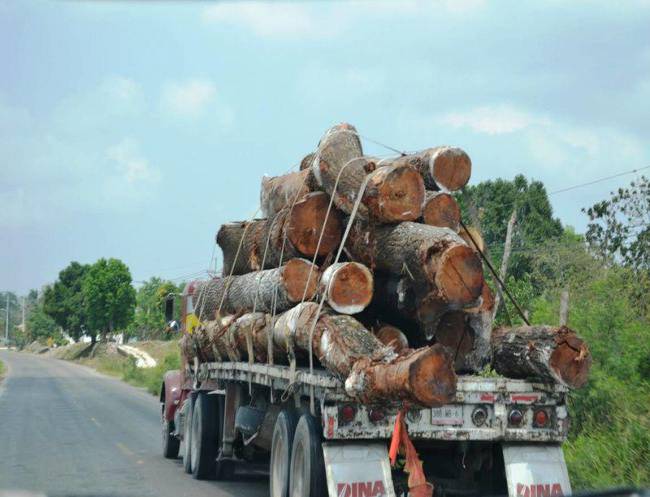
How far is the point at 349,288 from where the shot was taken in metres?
8.95

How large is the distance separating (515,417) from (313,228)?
8.39ft

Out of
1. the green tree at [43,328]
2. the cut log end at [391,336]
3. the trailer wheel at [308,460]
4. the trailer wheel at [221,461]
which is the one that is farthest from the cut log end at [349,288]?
the green tree at [43,328]

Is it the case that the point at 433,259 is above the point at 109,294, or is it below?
below

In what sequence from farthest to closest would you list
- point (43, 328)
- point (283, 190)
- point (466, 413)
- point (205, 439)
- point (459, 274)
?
1. point (43, 328)
2. point (205, 439)
3. point (283, 190)
4. point (466, 413)
5. point (459, 274)

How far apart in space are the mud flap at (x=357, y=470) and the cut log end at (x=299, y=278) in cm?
175

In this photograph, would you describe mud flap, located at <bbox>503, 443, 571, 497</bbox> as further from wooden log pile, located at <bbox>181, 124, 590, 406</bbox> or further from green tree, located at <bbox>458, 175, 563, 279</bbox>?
green tree, located at <bbox>458, 175, 563, 279</bbox>

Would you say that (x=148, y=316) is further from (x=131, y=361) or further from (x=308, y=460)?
(x=308, y=460)

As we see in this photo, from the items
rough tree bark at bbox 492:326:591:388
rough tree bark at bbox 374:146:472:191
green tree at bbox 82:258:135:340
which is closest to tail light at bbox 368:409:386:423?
rough tree bark at bbox 492:326:591:388

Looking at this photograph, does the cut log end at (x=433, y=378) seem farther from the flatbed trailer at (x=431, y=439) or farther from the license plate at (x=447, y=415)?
the license plate at (x=447, y=415)

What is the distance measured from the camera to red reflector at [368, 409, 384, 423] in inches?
322

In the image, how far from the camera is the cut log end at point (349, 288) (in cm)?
891

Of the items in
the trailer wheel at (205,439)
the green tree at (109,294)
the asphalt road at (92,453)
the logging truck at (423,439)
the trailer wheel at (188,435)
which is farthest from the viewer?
the green tree at (109,294)

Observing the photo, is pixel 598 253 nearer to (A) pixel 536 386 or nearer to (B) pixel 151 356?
(A) pixel 536 386

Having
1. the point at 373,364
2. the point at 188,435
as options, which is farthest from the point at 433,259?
the point at 188,435
